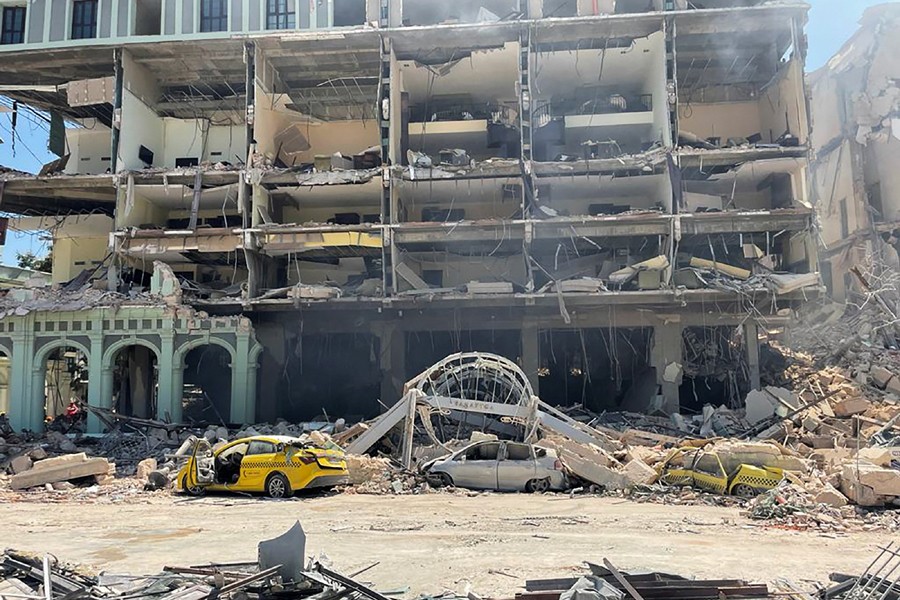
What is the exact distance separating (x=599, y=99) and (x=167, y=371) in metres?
22.5

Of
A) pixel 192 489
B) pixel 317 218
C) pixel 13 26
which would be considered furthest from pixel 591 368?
pixel 13 26

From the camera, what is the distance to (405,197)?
1245 inches

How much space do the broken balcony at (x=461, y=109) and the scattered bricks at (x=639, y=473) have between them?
16.1 m

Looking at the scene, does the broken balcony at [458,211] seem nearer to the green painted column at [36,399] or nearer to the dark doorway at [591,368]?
the dark doorway at [591,368]

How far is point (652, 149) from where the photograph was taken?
28844 millimetres

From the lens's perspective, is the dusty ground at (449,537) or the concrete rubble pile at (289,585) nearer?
the concrete rubble pile at (289,585)

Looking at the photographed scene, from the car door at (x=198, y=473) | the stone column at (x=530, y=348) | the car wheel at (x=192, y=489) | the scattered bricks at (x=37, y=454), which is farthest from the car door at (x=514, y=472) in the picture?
the scattered bricks at (x=37, y=454)

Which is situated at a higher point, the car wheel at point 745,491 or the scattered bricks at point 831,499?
the scattered bricks at point 831,499

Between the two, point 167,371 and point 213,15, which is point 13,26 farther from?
point 167,371

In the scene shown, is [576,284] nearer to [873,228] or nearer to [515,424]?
[515,424]

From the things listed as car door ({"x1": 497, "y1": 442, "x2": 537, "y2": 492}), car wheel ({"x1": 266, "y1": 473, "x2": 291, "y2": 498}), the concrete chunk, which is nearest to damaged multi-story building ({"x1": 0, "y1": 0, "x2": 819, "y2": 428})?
the concrete chunk

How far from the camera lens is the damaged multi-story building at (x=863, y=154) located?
37.0m

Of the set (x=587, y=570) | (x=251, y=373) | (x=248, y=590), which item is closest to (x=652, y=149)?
(x=251, y=373)

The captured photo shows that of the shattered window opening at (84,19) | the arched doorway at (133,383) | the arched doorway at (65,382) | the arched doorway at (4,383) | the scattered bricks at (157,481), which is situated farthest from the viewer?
the arched doorway at (4,383)
